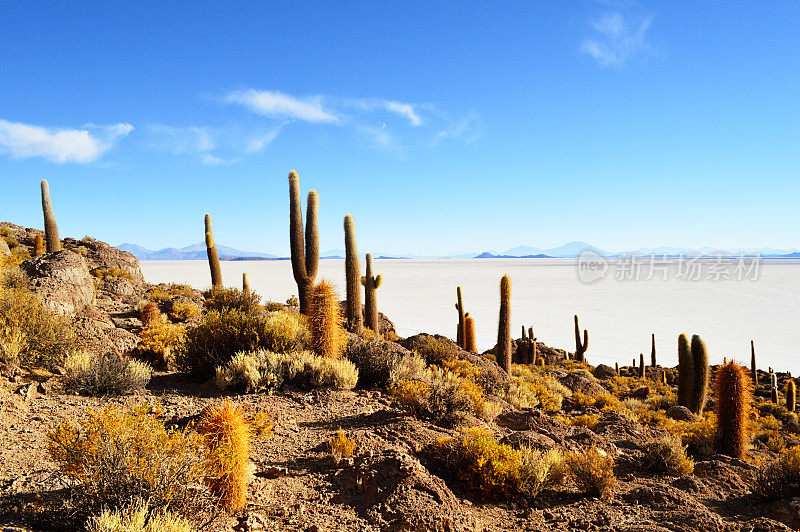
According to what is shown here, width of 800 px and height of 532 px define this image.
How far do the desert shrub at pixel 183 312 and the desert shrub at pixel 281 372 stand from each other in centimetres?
853

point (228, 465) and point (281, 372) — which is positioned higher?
point (228, 465)

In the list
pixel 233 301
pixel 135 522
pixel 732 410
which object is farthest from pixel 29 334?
pixel 732 410

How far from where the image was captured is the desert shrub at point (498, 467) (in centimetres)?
566

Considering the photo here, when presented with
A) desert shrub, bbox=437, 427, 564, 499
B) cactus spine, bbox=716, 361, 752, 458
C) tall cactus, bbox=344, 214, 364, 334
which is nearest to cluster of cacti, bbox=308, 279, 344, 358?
desert shrub, bbox=437, 427, 564, 499

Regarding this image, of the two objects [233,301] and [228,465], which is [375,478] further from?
[233,301]

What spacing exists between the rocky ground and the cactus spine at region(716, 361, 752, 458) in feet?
3.56

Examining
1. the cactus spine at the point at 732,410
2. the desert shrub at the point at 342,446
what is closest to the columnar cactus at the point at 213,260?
the desert shrub at the point at 342,446

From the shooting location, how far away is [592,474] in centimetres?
606

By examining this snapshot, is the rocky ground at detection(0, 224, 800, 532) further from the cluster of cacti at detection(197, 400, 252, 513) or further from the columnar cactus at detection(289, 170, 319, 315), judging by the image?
the columnar cactus at detection(289, 170, 319, 315)

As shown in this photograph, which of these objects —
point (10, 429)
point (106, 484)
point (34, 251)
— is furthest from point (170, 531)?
point (34, 251)

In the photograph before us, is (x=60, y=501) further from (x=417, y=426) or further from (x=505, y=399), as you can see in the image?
(x=505, y=399)

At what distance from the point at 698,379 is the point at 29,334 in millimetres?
19703

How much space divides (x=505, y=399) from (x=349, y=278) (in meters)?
8.73

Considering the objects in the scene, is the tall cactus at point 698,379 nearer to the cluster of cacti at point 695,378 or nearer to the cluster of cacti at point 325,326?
the cluster of cacti at point 695,378
